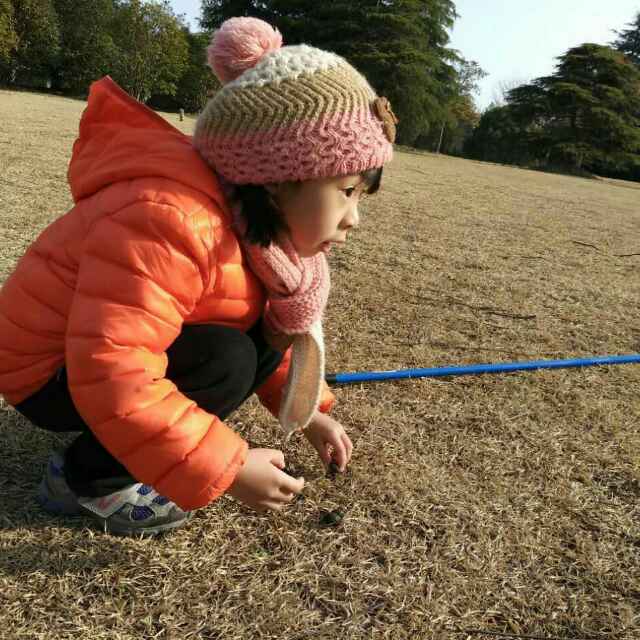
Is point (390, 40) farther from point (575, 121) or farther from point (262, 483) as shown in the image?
point (262, 483)

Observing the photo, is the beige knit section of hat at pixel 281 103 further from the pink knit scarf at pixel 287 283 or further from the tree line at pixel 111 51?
the tree line at pixel 111 51

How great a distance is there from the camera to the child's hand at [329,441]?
1.38 meters

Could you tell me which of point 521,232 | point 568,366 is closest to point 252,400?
point 568,366

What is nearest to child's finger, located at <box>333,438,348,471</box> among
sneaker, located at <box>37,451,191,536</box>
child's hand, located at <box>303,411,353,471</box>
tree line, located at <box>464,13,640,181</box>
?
child's hand, located at <box>303,411,353,471</box>

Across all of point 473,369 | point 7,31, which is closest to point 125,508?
point 473,369

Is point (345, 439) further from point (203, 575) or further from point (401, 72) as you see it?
point (401, 72)

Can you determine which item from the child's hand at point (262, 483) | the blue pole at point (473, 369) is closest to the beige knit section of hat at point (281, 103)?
the child's hand at point (262, 483)

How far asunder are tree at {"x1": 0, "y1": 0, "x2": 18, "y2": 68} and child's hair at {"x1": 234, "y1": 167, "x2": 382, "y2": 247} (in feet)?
87.0

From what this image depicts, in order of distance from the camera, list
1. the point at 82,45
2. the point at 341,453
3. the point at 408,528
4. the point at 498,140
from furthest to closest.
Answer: the point at 82,45 < the point at 498,140 < the point at 341,453 < the point at 408,528

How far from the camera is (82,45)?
2647 cm

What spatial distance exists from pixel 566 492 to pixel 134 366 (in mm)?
1032

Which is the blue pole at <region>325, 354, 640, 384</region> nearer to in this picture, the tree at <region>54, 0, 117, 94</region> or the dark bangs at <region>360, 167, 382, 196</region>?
the dark bangs at <region>360, 167, 382, 196</region>

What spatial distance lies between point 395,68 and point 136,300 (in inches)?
952

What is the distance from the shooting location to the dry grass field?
101 cm
